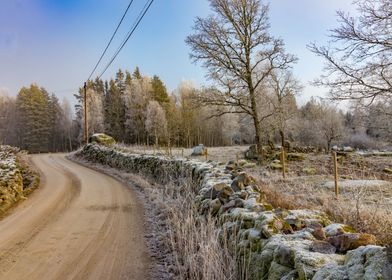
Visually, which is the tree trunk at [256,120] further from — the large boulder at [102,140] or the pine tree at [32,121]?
the pine tree at [32,121]

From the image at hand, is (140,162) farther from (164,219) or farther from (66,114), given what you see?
(66,114)

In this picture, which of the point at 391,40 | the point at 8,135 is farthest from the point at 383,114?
the point at 8,135

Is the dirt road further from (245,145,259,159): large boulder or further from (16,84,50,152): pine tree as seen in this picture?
(16,84,50,152): pine tree

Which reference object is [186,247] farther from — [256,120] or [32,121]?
[32,121]

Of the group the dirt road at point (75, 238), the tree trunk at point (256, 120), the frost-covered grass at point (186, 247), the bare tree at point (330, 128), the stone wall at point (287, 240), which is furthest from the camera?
the bare tree at point (330, 128)

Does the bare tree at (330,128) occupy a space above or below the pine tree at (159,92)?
below

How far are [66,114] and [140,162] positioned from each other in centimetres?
5859

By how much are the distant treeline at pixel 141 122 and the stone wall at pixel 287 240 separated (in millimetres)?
37827

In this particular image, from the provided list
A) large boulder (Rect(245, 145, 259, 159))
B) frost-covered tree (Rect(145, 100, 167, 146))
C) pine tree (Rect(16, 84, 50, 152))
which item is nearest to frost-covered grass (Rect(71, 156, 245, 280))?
large boulder (Rect(245, 145, 259, 159))

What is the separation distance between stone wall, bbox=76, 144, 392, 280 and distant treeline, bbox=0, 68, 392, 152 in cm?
3783

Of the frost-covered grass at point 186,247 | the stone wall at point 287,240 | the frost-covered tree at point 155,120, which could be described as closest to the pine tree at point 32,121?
the frost-covered tree at point 155,120

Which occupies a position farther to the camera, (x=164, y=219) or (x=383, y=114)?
(x=383, y=114)

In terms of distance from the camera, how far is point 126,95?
55219 mm

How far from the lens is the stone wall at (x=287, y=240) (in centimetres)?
246
